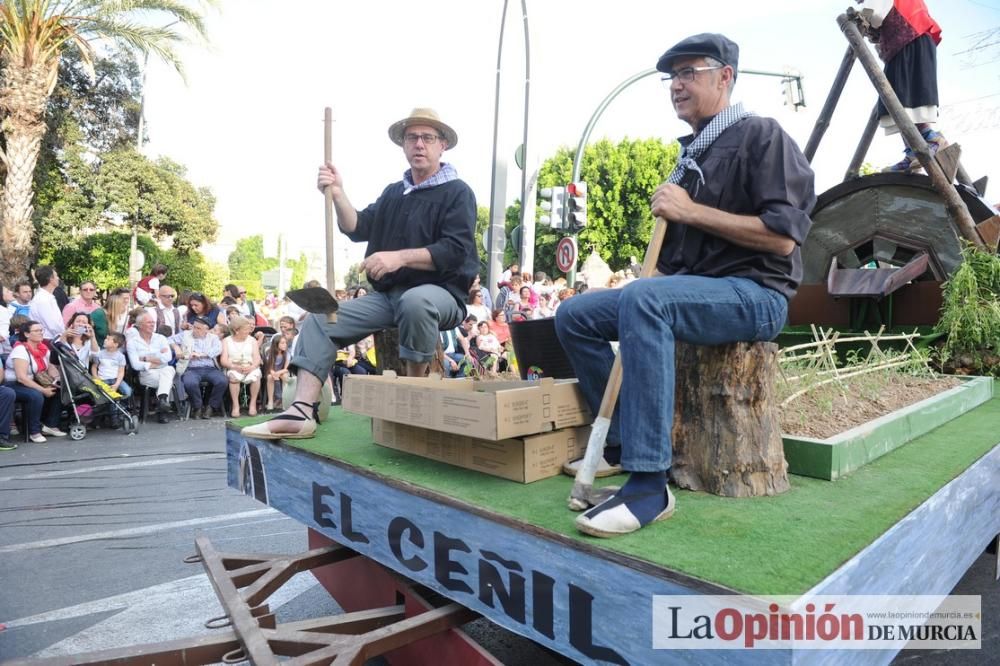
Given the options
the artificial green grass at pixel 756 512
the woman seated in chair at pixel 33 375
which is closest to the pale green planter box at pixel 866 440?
the artificial green grass at pixel 756 512

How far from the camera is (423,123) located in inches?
145

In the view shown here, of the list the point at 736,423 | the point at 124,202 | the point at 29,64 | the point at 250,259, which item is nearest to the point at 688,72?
the point at 736,423

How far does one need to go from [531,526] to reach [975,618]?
2630 millimetres

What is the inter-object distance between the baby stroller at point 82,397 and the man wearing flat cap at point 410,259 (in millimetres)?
6030

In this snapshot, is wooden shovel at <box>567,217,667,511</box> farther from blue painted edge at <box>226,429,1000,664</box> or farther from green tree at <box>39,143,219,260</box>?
green tree at <box>39,143,219,260</box>

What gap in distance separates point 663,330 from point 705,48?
1.03 m

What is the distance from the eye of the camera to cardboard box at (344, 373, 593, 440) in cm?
228

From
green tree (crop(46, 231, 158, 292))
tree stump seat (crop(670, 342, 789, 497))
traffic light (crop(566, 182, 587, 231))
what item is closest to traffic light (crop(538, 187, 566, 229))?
traffic light (crop(566, 182, 587, 231))

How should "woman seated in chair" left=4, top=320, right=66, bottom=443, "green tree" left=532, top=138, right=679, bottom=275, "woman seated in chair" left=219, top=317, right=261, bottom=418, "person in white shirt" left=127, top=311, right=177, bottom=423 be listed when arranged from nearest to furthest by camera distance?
"woman seated in chair" left=4, top=320, right=66, bottom=443, "person in white shirt" left=127, top=311, right=177, bottom=423, "woman seated in chair" left=219, top=317, right=261, bottom=418, "green tree" left=532, top=138, right=679, bottom=275

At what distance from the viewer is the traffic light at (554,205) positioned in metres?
15.7

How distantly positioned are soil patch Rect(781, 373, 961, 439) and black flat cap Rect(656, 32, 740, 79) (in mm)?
1466

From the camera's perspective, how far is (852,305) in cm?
575

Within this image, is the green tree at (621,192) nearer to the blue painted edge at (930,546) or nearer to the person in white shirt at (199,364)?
the person in white shirt at (199,364)

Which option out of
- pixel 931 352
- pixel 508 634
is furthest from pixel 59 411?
pixel 931 352
